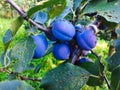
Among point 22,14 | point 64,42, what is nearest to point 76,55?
point 64,42

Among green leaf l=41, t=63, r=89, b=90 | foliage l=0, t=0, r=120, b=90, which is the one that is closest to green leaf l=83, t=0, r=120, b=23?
foliage l=0, t=0, r=120, b=90

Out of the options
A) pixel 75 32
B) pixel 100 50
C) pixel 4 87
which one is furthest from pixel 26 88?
pixel 100 50

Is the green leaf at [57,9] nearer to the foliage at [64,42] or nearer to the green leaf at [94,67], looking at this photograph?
the foliage at [64,42]

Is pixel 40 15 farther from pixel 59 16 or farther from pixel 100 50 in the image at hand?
pixel 100 50

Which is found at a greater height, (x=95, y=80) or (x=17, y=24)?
(x=17, y=24)

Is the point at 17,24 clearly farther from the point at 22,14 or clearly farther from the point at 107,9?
the point at 107,9

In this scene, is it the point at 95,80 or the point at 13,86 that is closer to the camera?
the point at 13,86

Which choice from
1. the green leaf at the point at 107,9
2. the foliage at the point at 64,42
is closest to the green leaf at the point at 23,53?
the foliage at the point at 64,42
